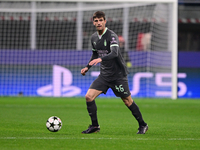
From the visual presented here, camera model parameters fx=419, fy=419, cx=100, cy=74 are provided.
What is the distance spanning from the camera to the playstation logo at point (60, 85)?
1686 centimetres

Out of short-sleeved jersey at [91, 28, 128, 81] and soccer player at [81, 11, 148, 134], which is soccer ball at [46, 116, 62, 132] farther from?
short-sleeved jersey at [91, 28, 128, 81]

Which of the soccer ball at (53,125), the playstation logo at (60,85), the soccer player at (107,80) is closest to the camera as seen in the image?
the soccer ball at (53,125)

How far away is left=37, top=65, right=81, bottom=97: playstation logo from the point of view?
16.9 meters

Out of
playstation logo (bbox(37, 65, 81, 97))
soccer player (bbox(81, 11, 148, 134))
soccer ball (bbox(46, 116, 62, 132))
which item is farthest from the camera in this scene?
playstation logo (bbox(37, 65, 81, 97))

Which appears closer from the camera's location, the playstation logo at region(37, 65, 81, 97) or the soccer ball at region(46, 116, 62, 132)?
the soccer ball at region(46, 116, 62, 132)

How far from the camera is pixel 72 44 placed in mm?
17984

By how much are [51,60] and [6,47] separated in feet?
8.58

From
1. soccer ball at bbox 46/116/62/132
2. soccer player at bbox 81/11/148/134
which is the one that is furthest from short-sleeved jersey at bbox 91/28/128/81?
soccer ball at bbox 46/116/62/132

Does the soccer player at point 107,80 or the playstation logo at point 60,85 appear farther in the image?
the playstation logo at point 60,85

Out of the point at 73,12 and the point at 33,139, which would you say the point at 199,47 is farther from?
the point at 33,139

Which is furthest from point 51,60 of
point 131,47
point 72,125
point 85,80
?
point 72,125

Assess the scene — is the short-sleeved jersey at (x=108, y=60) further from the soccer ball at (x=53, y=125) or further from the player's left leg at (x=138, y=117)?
the soccer ball at (x=53, y=125)

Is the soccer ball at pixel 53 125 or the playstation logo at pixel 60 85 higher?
the playstation logo at pixel 60 85

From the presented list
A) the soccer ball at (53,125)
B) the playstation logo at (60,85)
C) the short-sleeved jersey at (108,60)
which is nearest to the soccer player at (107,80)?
the short-sleeved jersey at (108,60)
